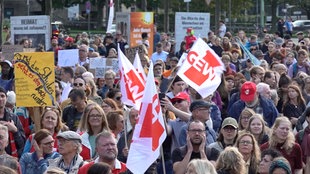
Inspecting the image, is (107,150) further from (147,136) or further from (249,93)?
(249,93)

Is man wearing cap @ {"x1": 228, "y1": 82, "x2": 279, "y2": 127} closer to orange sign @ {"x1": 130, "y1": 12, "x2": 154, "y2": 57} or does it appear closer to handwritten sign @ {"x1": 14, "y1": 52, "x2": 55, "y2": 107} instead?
handwritten sign @ {"x1": 14, "y1": 52, "x2": 55, "y2": 107}

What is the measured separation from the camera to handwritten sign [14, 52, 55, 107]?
13.6m

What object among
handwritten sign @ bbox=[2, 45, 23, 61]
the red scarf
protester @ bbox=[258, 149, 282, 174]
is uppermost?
handwritten sign @ bbox=[2, 45, 23, 61]

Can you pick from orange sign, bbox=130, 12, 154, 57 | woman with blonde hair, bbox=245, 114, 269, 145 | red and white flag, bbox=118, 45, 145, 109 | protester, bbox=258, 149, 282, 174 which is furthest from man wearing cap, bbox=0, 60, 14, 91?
orange sign, bbox=130, 12, 154, 57

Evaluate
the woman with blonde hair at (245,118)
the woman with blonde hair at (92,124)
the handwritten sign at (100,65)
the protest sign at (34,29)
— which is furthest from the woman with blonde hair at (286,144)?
the protest sign at (34,29)

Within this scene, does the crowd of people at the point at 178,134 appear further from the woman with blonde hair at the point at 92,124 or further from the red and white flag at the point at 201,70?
the red and white flag at the point at 201,70

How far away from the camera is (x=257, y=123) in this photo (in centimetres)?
1166

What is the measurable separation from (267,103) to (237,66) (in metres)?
8.54

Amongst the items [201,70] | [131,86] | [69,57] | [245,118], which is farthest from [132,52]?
[131,86]

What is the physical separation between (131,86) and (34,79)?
2740mm

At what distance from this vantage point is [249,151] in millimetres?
10617

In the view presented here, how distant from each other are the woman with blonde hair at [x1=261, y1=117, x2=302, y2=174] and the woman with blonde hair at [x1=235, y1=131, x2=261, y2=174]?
2.04ft

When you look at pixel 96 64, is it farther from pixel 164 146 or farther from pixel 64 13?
pixel 64 13

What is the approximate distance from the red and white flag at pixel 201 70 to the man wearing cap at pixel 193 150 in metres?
2.49
